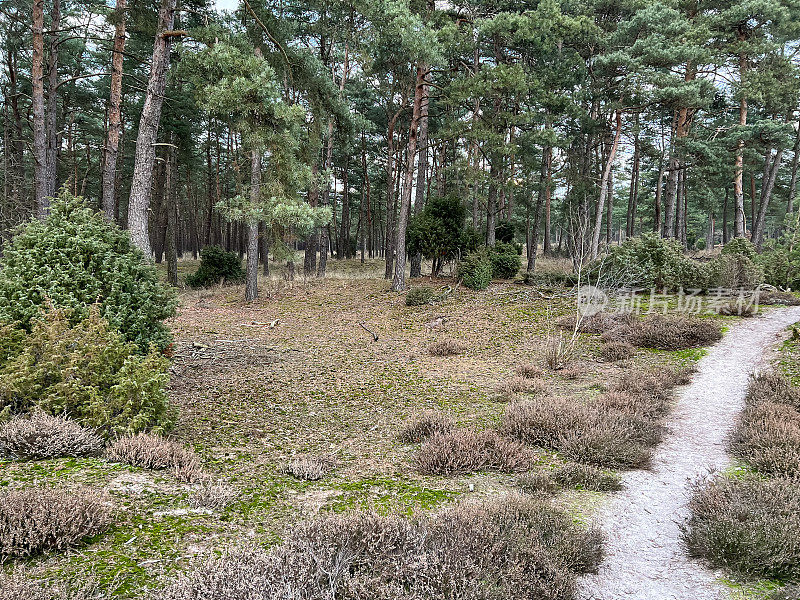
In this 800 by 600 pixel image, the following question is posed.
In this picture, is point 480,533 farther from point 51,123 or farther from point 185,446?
point 51,123

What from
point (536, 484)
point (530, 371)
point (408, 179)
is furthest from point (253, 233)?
point (536, 484)

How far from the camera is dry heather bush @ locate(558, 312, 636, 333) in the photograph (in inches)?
433

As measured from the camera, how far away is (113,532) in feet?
9.07

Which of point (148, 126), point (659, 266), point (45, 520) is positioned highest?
point (148, 126)

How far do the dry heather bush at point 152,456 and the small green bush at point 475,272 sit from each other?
42.6 ft

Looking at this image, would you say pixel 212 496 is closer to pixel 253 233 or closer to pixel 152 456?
pixel 152 456

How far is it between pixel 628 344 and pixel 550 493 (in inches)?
271

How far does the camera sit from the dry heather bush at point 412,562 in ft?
7.30

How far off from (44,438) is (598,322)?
11078 mm

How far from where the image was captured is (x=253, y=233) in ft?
50.9

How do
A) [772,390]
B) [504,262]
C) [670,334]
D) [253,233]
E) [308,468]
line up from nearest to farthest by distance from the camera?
[308,468] < [772,390] < [670,334] < [253,233] < [504,262]

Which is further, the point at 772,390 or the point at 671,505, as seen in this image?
the point at 772,390

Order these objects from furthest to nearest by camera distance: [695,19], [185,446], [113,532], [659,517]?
[695,19]
[185,446]
[659,517]
[113,532]

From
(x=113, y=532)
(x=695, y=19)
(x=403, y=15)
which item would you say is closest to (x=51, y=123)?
(x=403, y=15)
